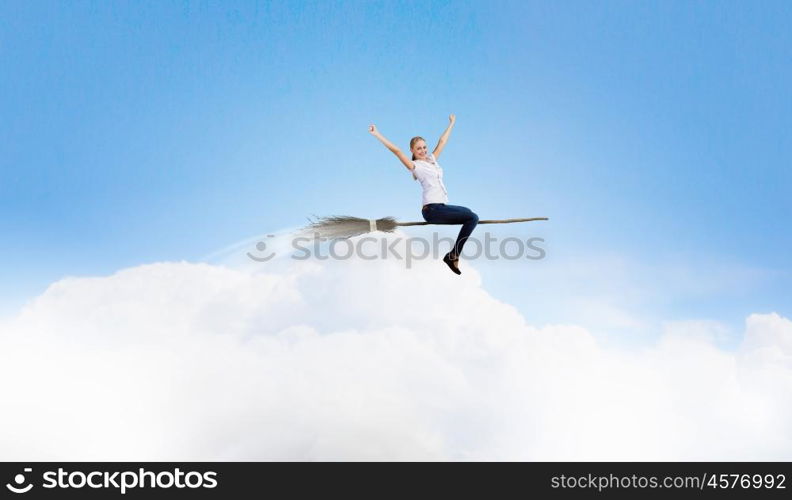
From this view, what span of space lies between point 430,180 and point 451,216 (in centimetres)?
51

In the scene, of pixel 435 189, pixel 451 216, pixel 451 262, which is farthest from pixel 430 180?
pixel 451 262

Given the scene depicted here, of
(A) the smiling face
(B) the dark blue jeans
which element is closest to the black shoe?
(B) the dark blue jeans

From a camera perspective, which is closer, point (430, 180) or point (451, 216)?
point (430, 180)

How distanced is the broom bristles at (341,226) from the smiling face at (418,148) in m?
0.89

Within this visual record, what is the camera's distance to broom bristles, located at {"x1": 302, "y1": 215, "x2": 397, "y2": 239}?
10266mm

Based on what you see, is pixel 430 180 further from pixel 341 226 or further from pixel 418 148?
pixel 341 226

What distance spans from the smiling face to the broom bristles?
885mm

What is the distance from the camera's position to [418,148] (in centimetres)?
984

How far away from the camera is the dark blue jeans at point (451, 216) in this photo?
9.88 metres

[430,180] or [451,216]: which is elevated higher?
[430,180]

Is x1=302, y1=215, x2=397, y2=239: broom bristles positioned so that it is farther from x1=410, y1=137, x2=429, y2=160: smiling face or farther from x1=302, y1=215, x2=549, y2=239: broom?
x1=410, y1=137, x2=429, y2=160: smiling face

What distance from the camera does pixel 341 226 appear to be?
33.7 feet
